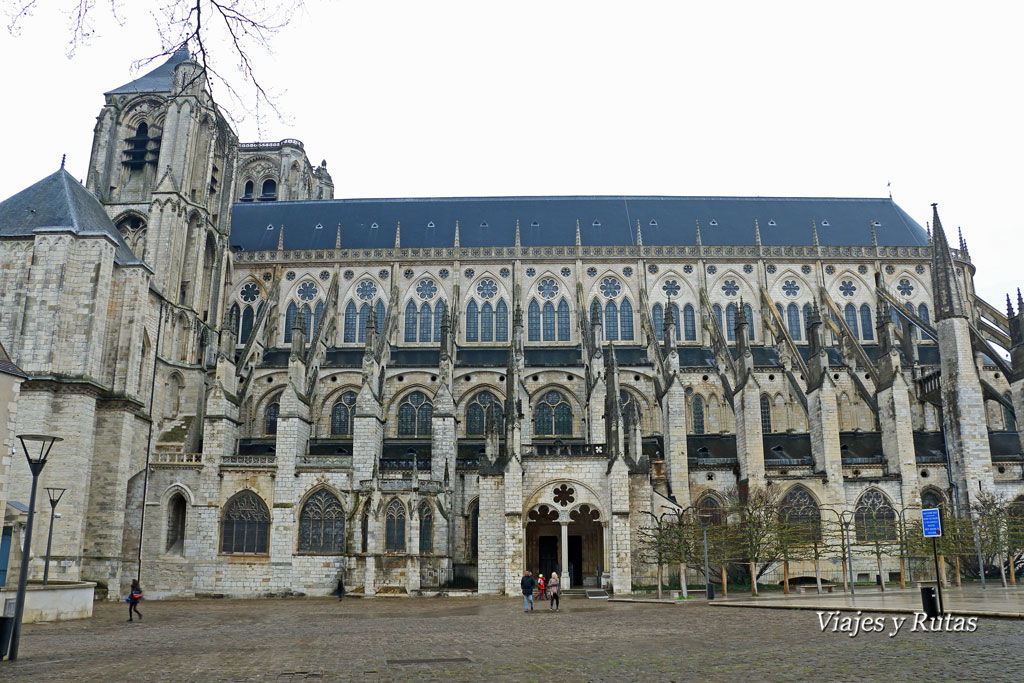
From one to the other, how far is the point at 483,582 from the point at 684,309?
22334 millimetres

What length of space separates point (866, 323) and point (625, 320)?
14015mm

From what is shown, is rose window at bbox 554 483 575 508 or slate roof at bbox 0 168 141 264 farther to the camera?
slate roof at bbox 0 168 141 264

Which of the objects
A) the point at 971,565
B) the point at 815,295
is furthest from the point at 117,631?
the point at 815,295

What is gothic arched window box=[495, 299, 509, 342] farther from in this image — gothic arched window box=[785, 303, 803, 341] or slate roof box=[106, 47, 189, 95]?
slate roof box=[106, 47, 189, 95]

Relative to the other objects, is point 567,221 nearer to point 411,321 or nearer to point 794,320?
point 411,321

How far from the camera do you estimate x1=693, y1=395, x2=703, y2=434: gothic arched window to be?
41.8 m

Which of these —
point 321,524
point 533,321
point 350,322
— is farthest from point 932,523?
point 350,322

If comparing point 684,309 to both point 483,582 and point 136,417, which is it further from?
point 136,417

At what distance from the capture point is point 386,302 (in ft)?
157

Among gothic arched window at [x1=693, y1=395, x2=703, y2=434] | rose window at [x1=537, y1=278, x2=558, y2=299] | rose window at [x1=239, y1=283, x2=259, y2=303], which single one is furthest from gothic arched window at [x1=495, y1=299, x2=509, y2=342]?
rose window at [x1=239, y1=283, x2=259, y2=303]

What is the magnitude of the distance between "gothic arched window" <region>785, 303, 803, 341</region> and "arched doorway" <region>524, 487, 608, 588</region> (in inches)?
756

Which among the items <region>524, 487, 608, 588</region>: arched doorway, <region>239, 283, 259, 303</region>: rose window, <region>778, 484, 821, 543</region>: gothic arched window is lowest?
<region>524, 487, 608, 588</region>: arched doorway

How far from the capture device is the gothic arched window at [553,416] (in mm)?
41781

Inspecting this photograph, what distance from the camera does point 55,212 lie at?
3412cm
